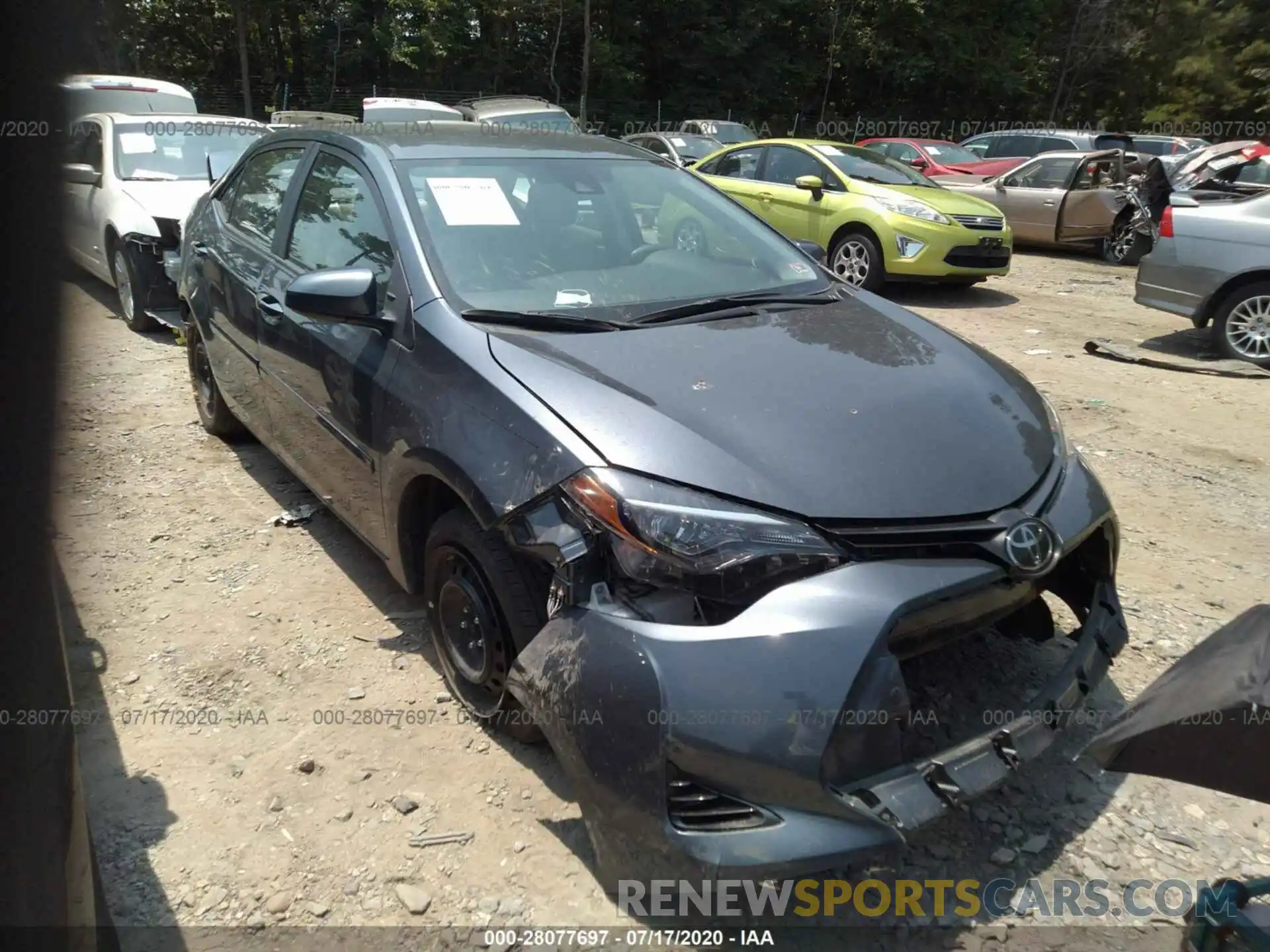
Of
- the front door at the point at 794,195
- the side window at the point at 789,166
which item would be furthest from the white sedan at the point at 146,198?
the side window at the point at 789,166

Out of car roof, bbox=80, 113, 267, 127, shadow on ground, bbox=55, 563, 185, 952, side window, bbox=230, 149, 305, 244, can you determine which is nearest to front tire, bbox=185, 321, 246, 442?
side window, bbox=230, 149, 305, 244

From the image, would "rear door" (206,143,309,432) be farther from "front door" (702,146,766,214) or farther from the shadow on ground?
"front door" (702,146,766,214)

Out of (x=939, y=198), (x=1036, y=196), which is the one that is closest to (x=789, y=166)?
(x=939, y=198)

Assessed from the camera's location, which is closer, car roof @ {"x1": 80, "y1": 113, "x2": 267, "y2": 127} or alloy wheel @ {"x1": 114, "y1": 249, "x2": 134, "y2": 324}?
alloy wheel @ {"x1": 114, "y1": 249, "x2": 134, "y2": 324}

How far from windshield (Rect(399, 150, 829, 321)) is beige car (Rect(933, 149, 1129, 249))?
1008 centimetres

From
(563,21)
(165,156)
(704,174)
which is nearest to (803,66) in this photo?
(563,21)

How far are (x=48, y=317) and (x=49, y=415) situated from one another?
0.16m

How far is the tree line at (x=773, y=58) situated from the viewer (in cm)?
2534

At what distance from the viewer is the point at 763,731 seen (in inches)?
76.7

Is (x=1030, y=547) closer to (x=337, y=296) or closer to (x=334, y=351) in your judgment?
(x=337, y=296)

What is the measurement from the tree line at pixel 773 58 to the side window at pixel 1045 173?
52.7 ft

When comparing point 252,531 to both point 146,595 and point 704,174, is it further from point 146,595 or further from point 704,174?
point 704,174

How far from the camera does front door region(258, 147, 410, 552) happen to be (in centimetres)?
307

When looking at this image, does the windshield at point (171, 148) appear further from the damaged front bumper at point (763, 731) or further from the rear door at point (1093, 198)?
the rear door at point (1093, 198)
